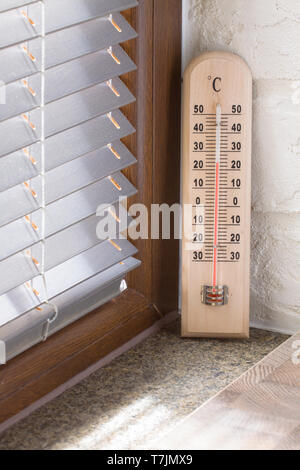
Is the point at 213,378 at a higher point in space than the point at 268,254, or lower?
lower

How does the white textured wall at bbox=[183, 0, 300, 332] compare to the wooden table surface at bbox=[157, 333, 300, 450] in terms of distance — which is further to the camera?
the white textured wall at bbox=[183, 0, 300, 332]

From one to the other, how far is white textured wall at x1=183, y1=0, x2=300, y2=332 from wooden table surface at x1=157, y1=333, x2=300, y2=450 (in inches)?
9.5

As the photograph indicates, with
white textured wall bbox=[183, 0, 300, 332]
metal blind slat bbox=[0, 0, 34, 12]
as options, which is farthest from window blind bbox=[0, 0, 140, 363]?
white textured wall bbox=[183, 0, 300, 332]

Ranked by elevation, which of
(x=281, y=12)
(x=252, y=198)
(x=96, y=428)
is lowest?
(x=96, y=428)

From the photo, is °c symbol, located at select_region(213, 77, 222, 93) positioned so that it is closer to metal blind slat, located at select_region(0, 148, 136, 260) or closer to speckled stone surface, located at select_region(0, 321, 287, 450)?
metal blind slat, located at select_region(0, 148, 136, 260)

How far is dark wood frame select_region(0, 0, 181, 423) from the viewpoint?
109 centimetres

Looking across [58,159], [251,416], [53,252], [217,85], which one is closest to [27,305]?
[53,252]

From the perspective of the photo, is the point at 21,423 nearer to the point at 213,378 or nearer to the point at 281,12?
the point at 213,378

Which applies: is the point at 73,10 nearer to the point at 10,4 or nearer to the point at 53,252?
the point at 10,4

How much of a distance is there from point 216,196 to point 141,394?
379 mm

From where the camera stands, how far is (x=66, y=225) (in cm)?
101

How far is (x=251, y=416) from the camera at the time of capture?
0.94 m
